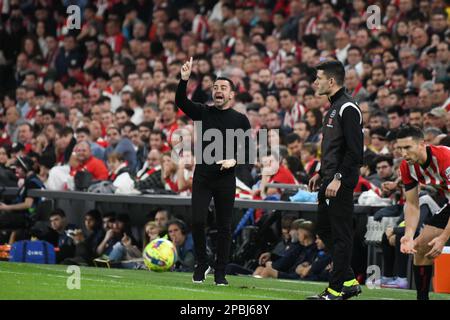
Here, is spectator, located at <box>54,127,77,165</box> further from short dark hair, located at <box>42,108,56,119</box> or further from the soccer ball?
the soccer ball

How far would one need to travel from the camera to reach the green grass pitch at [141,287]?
1107cm

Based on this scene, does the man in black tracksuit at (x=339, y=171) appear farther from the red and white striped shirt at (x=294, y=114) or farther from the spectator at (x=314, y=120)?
the red and white striped shirt at (x=294, y=114)

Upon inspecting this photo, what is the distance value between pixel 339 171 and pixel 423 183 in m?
0.83

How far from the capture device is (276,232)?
1695cm

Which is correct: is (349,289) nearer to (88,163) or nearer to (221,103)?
(221,103)

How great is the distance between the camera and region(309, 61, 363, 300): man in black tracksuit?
1094 cm

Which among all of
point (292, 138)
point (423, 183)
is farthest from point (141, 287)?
point (292, 138)

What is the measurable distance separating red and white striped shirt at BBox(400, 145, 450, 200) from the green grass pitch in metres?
1.69

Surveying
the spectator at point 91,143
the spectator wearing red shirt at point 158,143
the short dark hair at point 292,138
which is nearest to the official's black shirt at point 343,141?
the short dark hair at point 292,138

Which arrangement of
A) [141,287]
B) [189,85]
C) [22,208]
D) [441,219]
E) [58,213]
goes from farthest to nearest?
1. [189,85]
2. [22,208]
3. [58,213]
4. [141,287]
5. [441,219]

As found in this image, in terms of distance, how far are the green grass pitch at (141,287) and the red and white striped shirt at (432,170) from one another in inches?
66.6

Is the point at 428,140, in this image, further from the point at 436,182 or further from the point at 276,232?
the point at 436,182

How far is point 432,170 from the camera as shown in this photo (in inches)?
432

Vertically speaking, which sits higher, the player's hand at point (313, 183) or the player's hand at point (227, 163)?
the player's hand at point (227, 163)
